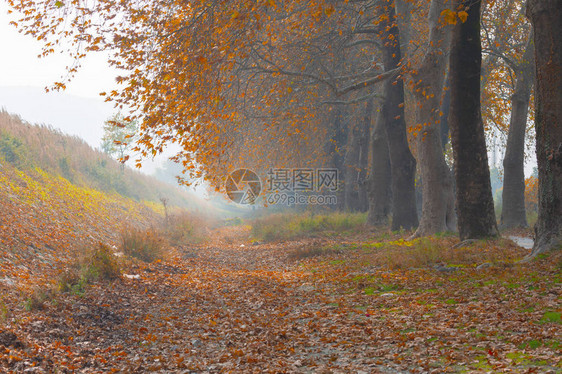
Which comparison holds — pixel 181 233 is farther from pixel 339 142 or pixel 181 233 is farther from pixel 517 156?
pixel 517 156

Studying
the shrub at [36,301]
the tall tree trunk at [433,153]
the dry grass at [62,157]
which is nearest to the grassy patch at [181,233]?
the dry grass at [62,157]

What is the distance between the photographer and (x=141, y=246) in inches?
593

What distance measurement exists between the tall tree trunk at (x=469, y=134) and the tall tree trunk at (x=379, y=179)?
890cm

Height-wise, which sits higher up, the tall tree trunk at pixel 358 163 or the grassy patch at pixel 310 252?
the tall tree trunk at pixel 358 163

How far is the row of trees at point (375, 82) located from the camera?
1071cm

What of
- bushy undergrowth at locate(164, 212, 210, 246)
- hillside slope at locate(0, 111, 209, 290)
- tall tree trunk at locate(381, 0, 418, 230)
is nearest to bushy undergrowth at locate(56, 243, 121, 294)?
hillside slope at locate(0, 111, 209, 290)

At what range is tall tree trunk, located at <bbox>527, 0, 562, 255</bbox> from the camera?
8.35 meters

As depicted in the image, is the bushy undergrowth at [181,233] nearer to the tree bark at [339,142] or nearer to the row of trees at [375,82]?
the row of trees at [375,82]

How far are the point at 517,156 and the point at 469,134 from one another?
8.92 metres

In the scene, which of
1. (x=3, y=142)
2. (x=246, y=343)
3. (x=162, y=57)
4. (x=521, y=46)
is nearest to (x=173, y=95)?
(x=162, y=57)

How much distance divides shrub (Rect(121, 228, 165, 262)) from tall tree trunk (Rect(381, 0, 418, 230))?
8609 millimetres

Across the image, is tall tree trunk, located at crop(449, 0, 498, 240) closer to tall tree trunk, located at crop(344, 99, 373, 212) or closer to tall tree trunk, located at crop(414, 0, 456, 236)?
tall tree trunk, located at crop(414, 0, 456, 236)

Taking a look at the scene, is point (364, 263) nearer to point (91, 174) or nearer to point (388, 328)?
point (388, 328)

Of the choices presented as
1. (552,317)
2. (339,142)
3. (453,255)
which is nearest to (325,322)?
(552,317)
